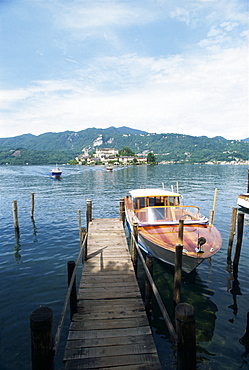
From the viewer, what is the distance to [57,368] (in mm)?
6027

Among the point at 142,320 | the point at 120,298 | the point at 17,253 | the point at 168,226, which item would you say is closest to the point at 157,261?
the point at 168,226

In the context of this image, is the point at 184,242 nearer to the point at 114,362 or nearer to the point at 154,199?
the point at 154,199

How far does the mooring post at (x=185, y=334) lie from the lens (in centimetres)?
387

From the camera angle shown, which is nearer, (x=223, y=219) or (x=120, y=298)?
(x=120, y=298)

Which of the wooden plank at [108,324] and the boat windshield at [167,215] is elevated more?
the boat windshield at [167,215]

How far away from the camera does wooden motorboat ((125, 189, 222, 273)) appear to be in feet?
31.5

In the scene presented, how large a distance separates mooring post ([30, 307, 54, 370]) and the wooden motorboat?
21.6 ft

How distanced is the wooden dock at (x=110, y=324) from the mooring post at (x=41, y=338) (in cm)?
136

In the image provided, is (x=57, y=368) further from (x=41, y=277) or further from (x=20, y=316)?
(x=41, y=277)

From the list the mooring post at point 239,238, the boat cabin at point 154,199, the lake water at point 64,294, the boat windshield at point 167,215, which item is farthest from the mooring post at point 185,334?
the boat cabin at point 154,199

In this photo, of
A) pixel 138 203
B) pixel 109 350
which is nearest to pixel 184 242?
pixel 138 203

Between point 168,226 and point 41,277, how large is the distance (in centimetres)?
655

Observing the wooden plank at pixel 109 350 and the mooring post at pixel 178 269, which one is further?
the mooring post at pixel 178 269

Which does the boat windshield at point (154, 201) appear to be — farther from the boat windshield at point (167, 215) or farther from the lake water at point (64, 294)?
the lake water at point (64, 294)
